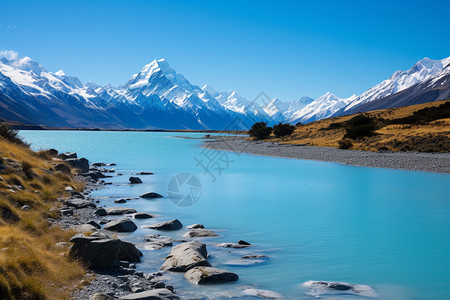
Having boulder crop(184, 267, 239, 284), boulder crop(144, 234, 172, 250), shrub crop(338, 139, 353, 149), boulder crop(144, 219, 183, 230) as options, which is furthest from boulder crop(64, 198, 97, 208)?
shrub crop(338, 139, 353, 149)

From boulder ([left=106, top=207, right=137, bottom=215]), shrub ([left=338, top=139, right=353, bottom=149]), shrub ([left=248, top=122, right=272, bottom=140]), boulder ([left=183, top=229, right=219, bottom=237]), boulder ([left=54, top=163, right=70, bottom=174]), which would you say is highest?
shrub ([left=248, top=122, right=272, bottom=140])

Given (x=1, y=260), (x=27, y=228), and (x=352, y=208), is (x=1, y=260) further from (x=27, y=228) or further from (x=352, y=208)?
(x=352, y=208)

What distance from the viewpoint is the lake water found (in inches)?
507

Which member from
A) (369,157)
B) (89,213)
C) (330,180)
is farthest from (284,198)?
(369,157)

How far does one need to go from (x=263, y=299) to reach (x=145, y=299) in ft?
10.8

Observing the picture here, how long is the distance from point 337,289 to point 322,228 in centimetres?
893

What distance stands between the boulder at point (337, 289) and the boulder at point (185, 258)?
11.0 ft

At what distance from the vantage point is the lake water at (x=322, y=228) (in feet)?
42.2

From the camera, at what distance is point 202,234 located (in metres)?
17.8

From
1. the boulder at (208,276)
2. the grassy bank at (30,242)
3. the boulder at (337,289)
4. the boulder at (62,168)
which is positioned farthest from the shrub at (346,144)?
the boulder at (208,276)

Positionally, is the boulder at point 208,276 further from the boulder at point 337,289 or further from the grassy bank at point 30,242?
the grassy bank at point 30,242

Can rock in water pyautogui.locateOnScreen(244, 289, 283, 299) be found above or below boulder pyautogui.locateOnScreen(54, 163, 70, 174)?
below

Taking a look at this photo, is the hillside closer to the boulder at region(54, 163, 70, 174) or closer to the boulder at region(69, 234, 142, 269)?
the boulder at region(54, 163, 70, 174)

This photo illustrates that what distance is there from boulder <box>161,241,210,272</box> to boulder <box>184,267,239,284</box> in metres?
0.48
